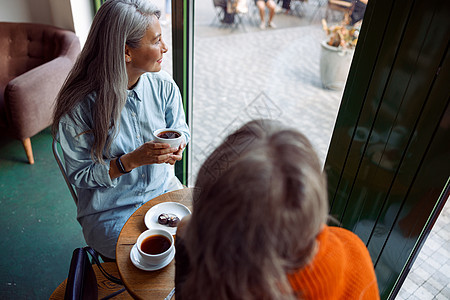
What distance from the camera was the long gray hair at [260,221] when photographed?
21.6 inches

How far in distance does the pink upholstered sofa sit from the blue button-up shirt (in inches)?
41.0

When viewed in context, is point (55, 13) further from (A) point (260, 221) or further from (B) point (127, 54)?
(A) point (260, 221)

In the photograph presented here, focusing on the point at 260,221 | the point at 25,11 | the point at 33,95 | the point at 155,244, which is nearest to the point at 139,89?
the point at 155,244

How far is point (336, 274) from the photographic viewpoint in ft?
2.32

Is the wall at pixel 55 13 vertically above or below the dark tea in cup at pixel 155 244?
above

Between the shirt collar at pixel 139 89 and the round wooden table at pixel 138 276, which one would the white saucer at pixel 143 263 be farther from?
the shirt collar at pixel 139 89

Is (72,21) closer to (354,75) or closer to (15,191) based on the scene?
(15,191)

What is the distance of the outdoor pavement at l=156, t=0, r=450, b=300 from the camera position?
4.56 ft

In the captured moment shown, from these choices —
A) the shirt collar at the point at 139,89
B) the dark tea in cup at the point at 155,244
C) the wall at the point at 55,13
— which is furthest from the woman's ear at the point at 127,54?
the wall at the point at 55,13

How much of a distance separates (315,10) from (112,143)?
3.32 feet

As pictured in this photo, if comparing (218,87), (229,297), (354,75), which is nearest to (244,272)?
(229,297)

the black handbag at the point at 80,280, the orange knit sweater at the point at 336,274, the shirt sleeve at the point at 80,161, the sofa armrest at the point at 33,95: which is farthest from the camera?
the sofa armrest at the point at 33,95

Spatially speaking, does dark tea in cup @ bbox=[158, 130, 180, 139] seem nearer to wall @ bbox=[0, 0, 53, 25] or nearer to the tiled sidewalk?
the tiled sidewalk

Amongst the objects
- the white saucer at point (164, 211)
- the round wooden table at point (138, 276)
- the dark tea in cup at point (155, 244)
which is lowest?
the round wooden table at point (138, 276)
